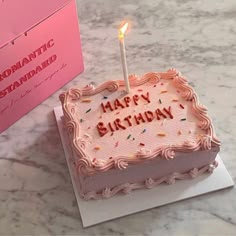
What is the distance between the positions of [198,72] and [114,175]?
1.13ft

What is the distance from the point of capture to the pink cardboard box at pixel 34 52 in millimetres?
863

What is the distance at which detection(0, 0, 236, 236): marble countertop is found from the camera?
0.85 m

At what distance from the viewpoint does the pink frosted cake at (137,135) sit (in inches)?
32.7

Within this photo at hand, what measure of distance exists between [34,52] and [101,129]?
0.20 meters

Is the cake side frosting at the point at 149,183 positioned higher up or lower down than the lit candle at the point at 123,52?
lower down

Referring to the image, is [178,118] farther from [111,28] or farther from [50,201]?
[111,28]

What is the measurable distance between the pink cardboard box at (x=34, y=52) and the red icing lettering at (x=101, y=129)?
18cm

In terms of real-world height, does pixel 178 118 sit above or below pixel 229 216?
above

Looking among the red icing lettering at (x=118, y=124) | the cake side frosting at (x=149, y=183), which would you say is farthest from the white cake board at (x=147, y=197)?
the red icing lettering at (x=118, y=124)

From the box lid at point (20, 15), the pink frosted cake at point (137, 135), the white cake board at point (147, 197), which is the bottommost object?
the white cake board at point (147, 197)

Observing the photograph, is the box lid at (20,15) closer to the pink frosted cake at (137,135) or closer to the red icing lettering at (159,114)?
the pink frosted cake at (137,135)

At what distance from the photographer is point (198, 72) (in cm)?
107

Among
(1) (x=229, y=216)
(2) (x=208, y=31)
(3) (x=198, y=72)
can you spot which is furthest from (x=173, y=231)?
(2) (x=208, y=31)

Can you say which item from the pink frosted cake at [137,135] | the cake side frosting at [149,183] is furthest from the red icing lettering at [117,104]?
the cake side frosting at [149,183]
